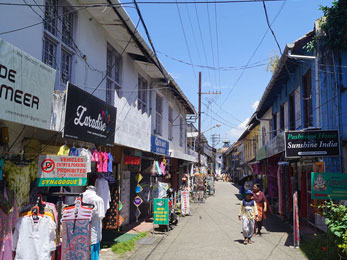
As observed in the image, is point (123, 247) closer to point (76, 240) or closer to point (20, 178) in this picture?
point (76, 240)

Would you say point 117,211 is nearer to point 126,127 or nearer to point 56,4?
point 126,127

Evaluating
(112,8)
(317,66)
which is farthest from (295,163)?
(112,8)

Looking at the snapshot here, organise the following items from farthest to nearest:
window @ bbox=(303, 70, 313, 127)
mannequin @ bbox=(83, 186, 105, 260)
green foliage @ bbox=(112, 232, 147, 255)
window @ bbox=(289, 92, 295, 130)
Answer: window @ bbox=(289, 92, 295, 130) → window @ bbox=(303, 70, 313, 127) → green foliage @ bbox=(112, 232, 147, 255) → mannequin @ bbox=(83, 186, 105, 260)

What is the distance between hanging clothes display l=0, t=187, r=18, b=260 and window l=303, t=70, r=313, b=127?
10340 millimetres

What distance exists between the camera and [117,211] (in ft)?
34.9

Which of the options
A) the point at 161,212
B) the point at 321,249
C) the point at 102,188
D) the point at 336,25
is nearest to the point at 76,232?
the point at 102,188

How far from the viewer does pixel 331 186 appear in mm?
8211

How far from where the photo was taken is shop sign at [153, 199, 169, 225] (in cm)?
1169

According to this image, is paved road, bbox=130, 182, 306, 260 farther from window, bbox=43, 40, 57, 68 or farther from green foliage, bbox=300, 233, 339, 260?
window, bbox=43, 40, 57, 68

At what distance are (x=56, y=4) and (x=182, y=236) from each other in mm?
7803

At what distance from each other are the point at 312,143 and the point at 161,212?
5478 mm

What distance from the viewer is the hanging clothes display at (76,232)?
19.7 ft

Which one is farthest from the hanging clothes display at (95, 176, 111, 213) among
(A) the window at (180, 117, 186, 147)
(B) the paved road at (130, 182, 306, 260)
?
(A) the window at (180, 117, 186, 147)

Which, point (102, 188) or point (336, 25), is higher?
point (336, 25)
